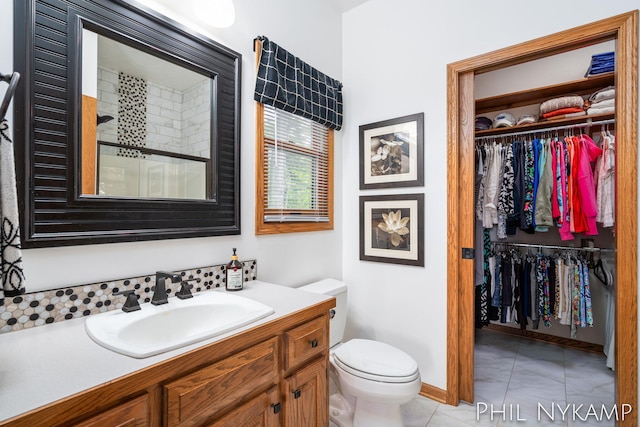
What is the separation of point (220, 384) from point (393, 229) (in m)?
1.53

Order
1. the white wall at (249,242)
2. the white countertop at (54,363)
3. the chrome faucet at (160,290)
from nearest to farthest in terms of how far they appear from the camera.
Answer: the white countertop at (54,363) < the white wall at (249,242) < the chrome faucet at (160,290)

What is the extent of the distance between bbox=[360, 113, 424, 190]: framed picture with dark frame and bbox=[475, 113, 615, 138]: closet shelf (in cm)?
111

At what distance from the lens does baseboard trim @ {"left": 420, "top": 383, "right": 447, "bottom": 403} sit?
75.2 inches

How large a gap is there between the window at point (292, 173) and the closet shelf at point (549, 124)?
160cm

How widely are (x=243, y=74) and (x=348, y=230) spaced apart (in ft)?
4.34

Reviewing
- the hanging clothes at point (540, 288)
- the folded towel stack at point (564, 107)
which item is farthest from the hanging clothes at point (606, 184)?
the hanging clothes at point (540, 288)

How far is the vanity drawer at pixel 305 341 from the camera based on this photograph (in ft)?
3.62

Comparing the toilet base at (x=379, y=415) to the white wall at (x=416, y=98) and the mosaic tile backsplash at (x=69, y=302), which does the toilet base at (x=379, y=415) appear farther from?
the mosaic tile backsplash at (x=69, y=302)

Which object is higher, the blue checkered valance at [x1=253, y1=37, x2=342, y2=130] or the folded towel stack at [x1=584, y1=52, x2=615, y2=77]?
the folded towel stack at [x1=584, y1=52, x2=615, y2=77]

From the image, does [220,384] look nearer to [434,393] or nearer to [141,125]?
[141,125]

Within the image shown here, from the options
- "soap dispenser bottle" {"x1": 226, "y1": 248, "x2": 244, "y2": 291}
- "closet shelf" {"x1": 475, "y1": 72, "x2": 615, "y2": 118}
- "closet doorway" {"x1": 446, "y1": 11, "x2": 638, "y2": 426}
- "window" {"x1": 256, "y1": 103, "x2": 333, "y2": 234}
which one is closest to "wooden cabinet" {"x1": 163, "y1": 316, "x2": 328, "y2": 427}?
"soap dispenser bottle" {"x1": 226, "y1": 248, "x2": 244, "y2": 291}

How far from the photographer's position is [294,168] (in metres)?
1.98

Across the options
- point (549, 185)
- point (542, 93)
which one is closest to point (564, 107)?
point (542, 93)
